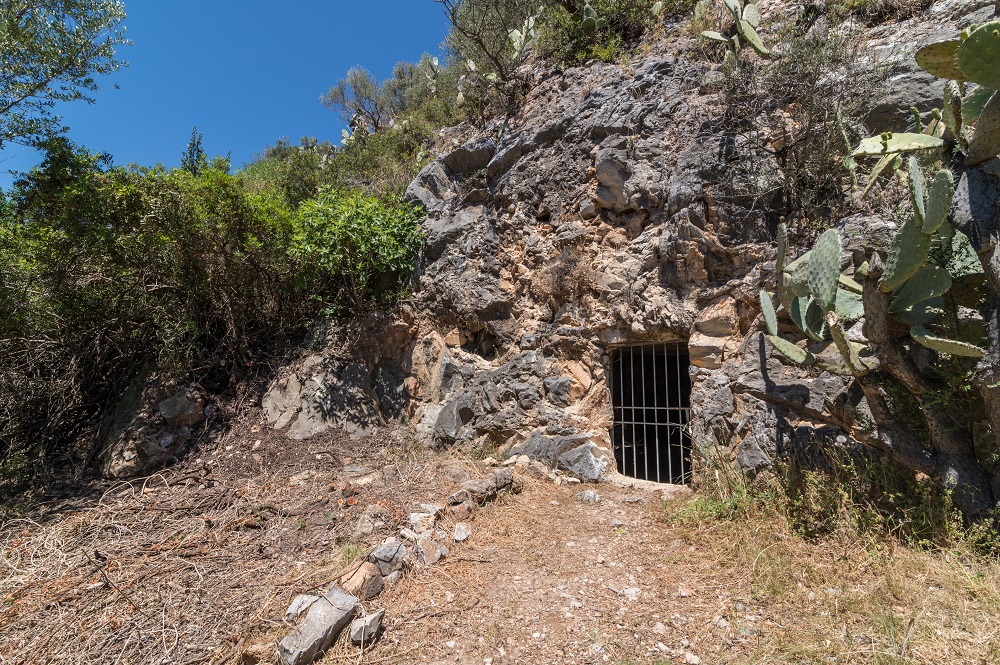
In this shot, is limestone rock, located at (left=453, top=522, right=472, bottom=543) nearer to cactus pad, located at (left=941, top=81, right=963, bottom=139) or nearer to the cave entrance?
the cave entrance

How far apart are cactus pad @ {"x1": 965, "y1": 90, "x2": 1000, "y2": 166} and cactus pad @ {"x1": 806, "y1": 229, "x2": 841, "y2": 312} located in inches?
31.6

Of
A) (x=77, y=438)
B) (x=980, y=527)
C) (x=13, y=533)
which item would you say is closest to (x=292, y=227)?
(x=77, y=438)

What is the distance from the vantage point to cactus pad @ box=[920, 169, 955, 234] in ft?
8.20

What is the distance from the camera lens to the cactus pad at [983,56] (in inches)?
96.7

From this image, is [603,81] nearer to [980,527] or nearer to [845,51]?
[845,51]

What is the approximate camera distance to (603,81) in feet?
20.5

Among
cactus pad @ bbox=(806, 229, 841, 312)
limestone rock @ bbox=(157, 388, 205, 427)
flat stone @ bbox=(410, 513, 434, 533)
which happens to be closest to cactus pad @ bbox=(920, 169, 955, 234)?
cactus pad @ bbox=(806, 229, 841, 312)

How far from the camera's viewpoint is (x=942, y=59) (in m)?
2.85

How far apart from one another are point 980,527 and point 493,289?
4.66 meters

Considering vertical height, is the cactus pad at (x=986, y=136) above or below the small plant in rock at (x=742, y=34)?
below

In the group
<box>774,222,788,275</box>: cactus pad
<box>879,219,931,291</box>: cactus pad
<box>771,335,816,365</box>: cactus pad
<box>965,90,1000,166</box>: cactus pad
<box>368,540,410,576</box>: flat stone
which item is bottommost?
<box>368,540,410,576</box>: flat stone

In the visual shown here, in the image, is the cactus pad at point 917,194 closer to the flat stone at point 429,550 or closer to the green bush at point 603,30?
the flat stone at point 429,550

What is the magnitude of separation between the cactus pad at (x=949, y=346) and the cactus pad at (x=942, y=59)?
150cm

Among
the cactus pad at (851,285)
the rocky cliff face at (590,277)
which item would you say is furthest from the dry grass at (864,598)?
the cactus pad at (851,285)
